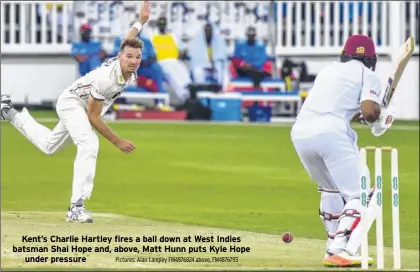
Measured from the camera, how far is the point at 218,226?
1566 centimetres

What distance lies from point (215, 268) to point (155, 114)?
19.0m

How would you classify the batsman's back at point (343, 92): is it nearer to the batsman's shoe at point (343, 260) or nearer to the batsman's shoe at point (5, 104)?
the batsman's shoe at point (343, 260)

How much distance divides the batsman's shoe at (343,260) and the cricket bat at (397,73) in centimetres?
111

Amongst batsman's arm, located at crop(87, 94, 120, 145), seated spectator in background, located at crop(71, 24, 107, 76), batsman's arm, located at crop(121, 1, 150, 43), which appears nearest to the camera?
batsman's arm, located at crop(87, 94, 120, 145)

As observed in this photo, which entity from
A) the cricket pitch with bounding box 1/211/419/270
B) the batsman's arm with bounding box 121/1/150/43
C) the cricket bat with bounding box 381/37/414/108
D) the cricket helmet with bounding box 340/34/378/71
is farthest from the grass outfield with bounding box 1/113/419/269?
the batsman's arm with bounding box 121/1/150/43

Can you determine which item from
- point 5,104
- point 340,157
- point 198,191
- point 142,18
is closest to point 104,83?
point 142,18

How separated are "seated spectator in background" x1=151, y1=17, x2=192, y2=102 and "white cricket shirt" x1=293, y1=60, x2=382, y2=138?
18.9 m

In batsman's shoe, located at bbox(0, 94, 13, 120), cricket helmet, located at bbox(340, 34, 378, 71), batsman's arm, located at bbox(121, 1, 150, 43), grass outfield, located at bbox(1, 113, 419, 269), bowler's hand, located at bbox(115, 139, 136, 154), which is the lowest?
grass outfield, located at bbox(1, 113, 419, 269)

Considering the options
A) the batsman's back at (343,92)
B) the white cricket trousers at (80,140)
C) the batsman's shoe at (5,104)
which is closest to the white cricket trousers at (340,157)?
the batsman's back at (343,92)

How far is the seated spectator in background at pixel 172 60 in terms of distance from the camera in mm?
30969

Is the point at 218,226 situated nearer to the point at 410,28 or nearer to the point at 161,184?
the point at 161,184

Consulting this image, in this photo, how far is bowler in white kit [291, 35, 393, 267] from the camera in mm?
11633

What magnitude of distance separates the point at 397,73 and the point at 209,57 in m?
19.4

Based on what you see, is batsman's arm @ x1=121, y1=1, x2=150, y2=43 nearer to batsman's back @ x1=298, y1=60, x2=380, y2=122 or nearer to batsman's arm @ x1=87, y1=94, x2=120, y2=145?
batsman's arm @ x1=87, y1=94, x2=120, y2=145
